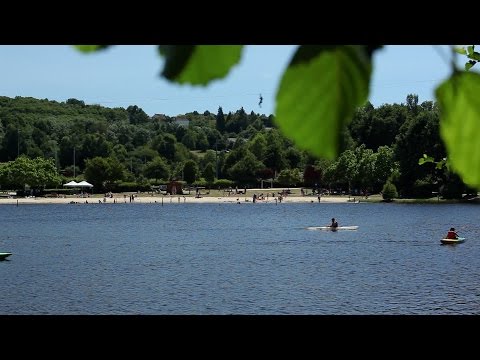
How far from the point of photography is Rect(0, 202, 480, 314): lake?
1889 cm

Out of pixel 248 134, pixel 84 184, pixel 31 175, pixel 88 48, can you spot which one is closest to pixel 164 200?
pixel 84 184

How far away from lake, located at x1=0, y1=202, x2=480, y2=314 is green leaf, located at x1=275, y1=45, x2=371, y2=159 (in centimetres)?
1652

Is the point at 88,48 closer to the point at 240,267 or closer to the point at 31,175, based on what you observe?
the point at 240,267

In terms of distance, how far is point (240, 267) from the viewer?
1040 inches

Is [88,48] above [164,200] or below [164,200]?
above

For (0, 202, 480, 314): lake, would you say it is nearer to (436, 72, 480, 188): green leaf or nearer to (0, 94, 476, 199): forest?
(0, 94, 476, 199): forest

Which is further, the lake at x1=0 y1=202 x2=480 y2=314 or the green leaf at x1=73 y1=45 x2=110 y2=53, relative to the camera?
the lake at x1=0 y1=202 x2=480 y2=314

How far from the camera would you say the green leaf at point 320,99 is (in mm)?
384

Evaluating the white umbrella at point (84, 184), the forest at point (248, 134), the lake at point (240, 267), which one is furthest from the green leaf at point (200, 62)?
the white umbrella at point (84, 184)

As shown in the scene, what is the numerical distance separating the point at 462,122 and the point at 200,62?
165 mm

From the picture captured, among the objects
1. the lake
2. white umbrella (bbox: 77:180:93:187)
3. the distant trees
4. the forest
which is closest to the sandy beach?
white umbrella (bbox: 77:180:93:187)

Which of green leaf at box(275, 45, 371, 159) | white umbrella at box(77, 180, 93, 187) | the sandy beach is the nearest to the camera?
green leaf at box(275, 45, 371, 159)
